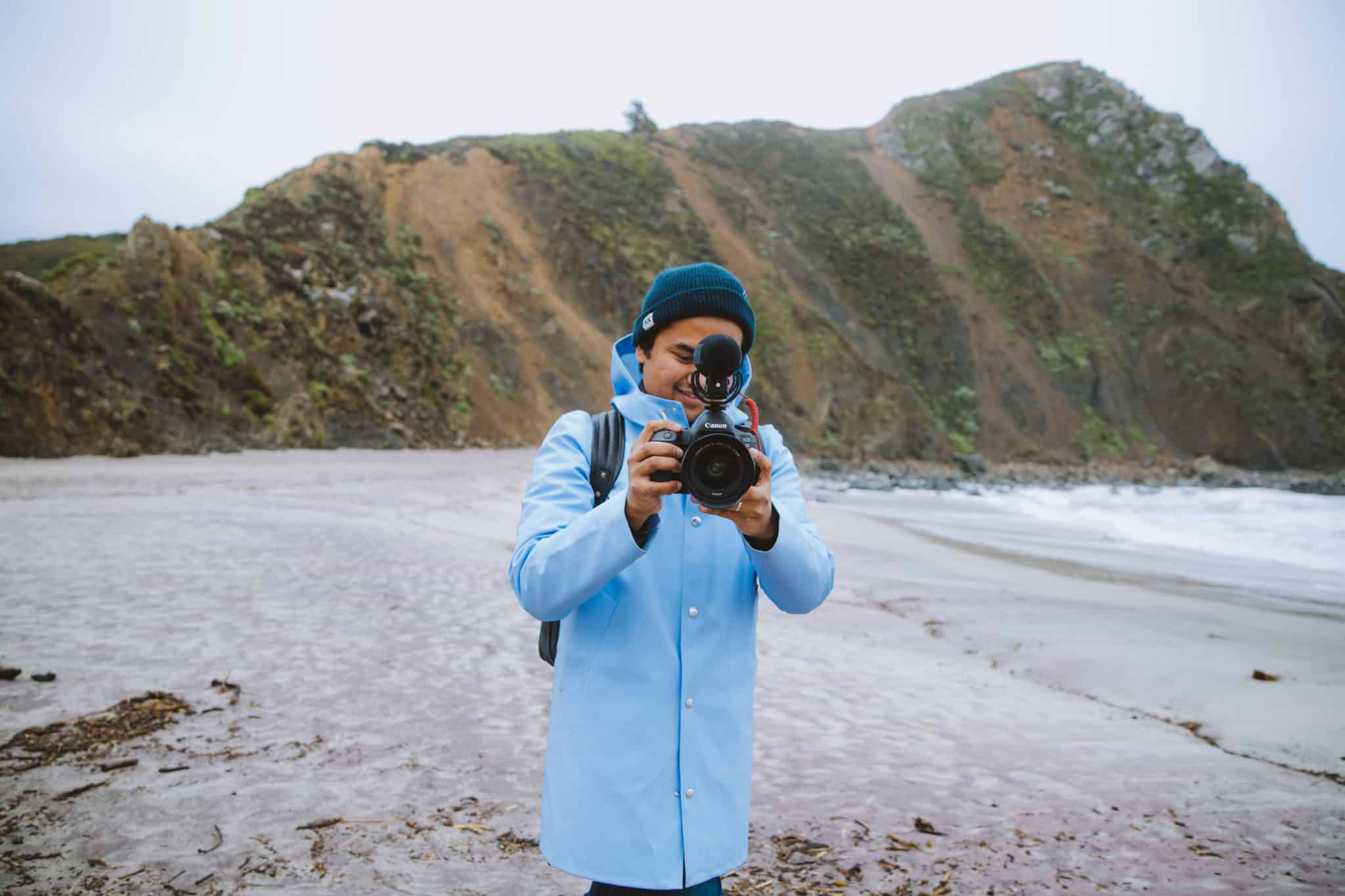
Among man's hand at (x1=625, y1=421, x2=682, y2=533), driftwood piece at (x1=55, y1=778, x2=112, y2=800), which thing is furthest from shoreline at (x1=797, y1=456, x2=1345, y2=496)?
man's hand at (x1=625, y1=421, x2=682, y2=533)

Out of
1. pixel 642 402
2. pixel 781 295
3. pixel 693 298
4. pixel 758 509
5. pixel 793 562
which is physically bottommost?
pixel 793 562

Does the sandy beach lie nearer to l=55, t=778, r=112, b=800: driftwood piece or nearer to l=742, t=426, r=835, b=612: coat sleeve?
l=55, t=778, r=112, b=800: driftwood piece

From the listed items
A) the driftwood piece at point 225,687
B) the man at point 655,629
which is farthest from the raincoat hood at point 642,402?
the driftwood piece at point 225,687

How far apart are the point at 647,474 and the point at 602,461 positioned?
1.04ft

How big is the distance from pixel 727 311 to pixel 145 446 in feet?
57.2

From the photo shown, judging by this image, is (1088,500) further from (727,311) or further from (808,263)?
(727,311)

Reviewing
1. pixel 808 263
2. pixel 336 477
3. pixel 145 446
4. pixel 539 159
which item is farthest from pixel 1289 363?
pixel 145 446

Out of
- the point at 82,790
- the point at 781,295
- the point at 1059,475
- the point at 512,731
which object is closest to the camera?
the point at 82,790

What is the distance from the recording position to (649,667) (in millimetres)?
1444

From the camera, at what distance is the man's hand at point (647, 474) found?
128cm

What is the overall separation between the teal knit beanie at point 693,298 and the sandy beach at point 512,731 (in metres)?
2.07

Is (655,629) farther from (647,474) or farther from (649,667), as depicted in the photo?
(647,474)

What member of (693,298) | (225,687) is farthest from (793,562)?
(225,687)

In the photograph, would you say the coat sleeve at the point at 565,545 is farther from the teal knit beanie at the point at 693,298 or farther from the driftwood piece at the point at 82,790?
the driftwood piece at the point at 82,790
